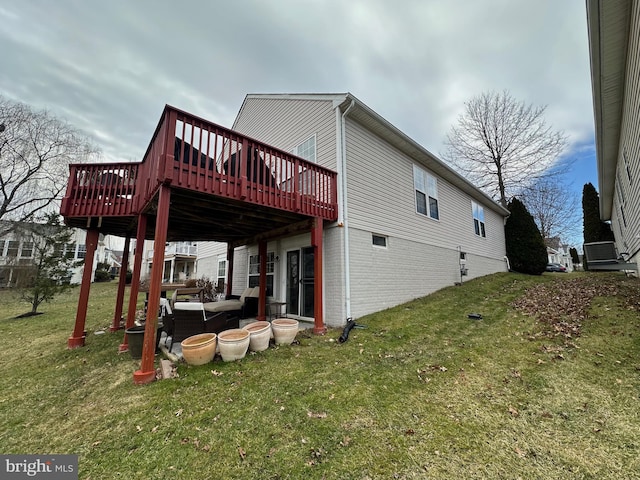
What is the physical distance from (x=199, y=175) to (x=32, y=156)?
19893 mm

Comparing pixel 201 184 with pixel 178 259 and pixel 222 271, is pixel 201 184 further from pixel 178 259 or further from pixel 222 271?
pixel 178 259

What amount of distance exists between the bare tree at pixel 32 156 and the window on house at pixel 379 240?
19384mm

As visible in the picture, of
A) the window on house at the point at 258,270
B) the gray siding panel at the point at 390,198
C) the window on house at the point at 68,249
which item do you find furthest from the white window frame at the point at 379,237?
the window on house at the point at 68,249

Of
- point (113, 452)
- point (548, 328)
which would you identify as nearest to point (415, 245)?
point (548, 328)

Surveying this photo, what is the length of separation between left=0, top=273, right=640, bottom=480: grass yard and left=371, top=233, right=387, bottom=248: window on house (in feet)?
9.67

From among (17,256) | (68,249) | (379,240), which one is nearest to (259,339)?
(379,240)

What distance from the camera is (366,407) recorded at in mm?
3166

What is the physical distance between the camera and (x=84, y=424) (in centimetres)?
306

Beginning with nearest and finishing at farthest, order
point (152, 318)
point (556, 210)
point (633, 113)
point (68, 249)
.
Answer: point (152, 318) < point (633, 113) < point (68, 249) < point (556, 210)

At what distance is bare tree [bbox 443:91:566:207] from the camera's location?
18469 millimetres

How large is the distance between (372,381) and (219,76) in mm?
11898

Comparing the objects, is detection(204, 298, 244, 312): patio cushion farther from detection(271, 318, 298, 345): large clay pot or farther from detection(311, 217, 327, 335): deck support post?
detection(311, 217, 327, 335): deck support post

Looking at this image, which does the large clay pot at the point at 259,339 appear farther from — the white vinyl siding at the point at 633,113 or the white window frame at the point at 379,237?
the white vinyl siding at the point at 633,113

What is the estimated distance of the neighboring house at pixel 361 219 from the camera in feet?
23.2
